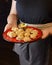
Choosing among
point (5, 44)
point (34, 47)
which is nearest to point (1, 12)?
point (5, 44)

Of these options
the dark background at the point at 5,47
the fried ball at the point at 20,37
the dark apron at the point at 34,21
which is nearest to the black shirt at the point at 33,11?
the dark apron at the point at 34,21

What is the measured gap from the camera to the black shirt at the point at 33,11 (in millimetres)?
1047

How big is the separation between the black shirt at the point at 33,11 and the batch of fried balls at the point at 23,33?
0.06 meters

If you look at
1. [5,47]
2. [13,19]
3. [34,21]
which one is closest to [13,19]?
[13,19]

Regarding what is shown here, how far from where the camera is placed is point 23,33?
3.48 feet

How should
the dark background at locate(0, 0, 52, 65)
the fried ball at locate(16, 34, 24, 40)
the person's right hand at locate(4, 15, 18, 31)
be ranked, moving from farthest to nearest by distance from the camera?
1. the dark background at locate(0, 0, 52, 65)
2. the person's right hand at locate(4, 15, 18, 31)
3. the fried ball at locate(16, 34, 24, 40)

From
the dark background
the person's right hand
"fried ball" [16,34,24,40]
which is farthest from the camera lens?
the dark background

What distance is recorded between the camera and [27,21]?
43.9 inches

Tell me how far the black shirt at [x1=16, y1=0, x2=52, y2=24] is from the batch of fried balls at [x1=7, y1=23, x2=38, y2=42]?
6cm

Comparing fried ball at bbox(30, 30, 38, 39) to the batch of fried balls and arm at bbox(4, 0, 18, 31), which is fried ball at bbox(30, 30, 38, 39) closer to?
the batch of fried balls

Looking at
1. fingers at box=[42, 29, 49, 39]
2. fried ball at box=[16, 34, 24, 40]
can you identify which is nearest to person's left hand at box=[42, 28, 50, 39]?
fingers at box=[42, 29, 49, 39]

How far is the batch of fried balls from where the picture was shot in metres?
0.99

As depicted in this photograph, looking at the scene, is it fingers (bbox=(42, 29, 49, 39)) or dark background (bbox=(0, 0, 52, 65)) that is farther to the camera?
dark background (bbox=(0, 0, 52, 65))

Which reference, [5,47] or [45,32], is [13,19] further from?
[5,47]
